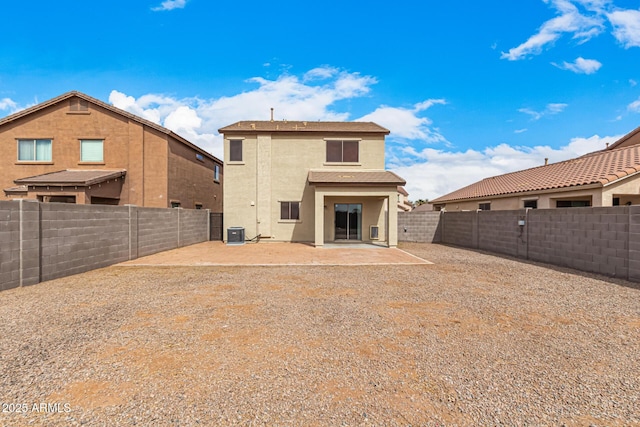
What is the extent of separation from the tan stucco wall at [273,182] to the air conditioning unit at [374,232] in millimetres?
3610

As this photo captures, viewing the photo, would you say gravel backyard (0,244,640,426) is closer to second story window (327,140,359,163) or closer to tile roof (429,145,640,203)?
tile roof (429,145,640,203)

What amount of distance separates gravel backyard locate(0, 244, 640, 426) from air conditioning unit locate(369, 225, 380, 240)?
10.7 metres

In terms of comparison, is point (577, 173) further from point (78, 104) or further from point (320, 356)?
point (78, 104)

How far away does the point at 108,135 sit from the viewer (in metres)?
18.2

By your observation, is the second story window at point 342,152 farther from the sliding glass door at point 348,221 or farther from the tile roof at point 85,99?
the tile roof at point 85,99

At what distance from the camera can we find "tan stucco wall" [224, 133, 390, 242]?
1784 cm

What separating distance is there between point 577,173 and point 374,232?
36.1ft

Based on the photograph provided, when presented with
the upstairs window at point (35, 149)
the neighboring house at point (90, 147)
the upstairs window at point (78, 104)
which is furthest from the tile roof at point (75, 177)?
the upstairs window at point (78, 104)

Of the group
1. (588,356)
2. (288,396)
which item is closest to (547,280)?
(588,356)

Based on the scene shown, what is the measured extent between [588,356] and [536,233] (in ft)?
30.6

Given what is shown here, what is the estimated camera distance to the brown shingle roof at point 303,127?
1780 centimetres

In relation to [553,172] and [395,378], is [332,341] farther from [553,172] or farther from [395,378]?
[553,172]

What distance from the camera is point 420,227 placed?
63.4 ft

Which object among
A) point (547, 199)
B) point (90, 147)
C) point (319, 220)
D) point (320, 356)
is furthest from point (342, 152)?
point (90, 147)
